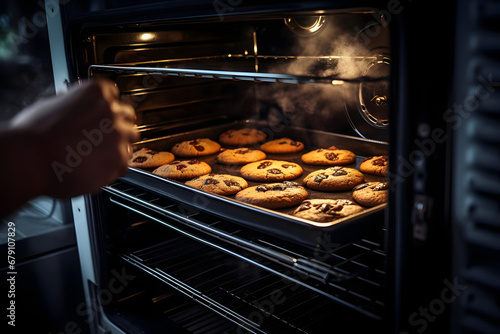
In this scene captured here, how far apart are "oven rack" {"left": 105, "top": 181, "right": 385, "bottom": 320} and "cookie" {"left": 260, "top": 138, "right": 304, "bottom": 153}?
625mm

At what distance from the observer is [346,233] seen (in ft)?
3.98

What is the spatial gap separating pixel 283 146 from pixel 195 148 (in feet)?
1.51

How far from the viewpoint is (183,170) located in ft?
6.91

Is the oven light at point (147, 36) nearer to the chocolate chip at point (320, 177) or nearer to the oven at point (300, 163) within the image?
the oven at point (300, 163)

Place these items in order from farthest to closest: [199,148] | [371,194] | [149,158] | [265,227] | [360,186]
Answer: [199,148], [149,158], [360,186], [371,194], [265,227]

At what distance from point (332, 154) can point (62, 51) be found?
124 cm

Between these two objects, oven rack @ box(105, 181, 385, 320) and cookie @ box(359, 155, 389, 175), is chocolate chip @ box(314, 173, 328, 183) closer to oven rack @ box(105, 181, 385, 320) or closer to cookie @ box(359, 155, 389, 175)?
cookie @ box(359, 155, 389, 175)

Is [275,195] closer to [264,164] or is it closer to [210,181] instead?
[210,181]

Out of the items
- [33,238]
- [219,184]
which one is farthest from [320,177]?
[33,238]

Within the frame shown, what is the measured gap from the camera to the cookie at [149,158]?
2236mm

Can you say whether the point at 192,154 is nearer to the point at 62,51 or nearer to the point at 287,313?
the point at 62,51

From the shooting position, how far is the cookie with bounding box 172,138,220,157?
92.1 inches

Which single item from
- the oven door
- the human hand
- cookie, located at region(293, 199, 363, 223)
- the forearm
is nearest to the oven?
the oven door

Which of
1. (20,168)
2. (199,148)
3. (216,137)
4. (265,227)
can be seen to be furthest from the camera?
(216,137)
